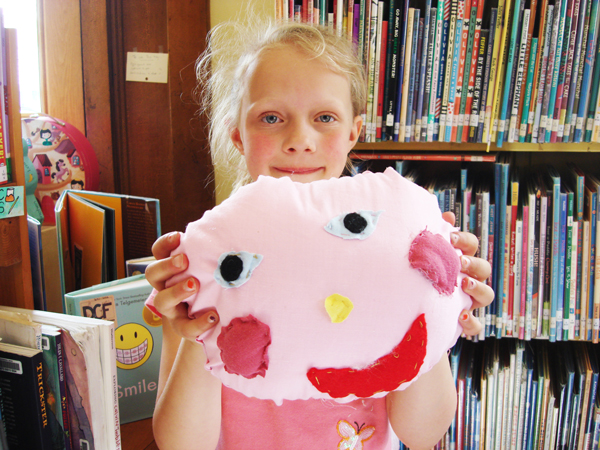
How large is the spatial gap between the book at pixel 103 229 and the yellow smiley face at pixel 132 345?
0.63ft

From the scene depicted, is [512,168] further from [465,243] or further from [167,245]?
[167,245]

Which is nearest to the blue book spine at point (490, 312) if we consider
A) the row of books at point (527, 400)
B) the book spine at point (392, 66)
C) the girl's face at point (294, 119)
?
the row of books at point (527, 400)

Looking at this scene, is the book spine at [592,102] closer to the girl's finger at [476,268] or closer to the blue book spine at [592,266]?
the blue book spine at [592,266]

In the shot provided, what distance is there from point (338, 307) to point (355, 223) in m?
0.09

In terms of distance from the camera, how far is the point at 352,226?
0.46m

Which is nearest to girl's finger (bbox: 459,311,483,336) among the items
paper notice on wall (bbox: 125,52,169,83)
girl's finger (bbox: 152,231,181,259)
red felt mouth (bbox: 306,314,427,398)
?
red felt mouth (bbox: 306,314,427,398)

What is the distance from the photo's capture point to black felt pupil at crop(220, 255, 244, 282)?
0.46 meters

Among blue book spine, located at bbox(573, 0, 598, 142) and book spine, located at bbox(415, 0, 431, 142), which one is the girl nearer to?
book spine, located at bbox(415, 0, 431, 142)

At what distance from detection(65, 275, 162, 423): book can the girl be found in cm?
20

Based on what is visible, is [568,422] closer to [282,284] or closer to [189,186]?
[282,284]

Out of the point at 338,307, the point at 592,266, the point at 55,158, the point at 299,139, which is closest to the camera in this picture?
the point at 338,307

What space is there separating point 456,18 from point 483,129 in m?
0.26

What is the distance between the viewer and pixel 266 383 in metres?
0.49

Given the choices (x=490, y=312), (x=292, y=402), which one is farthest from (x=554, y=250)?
(x=292, y=402)
